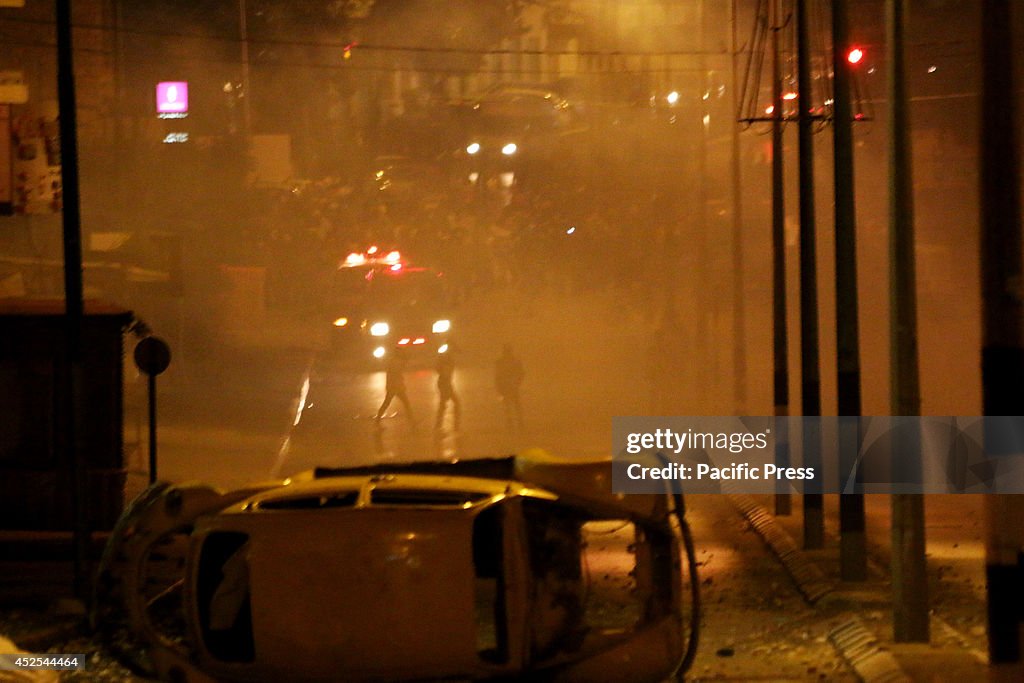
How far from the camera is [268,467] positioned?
19656mm

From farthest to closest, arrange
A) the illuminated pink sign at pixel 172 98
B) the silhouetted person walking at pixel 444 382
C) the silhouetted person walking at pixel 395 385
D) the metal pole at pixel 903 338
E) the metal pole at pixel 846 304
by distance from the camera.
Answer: the illuminated pink sign at pixel 172 98
the silhouetted person walking at pixel 444 382
the silhouetted person walking at pixel 395 385
the metal pole at pixel 846 304
the metal pole at pixel 903 338

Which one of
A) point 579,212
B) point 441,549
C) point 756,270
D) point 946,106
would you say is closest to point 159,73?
point 579,212

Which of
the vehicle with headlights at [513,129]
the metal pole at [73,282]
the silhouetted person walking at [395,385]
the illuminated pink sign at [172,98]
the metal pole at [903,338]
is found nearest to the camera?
the metal pole at [903,338]

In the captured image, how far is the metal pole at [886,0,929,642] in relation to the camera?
8422mm

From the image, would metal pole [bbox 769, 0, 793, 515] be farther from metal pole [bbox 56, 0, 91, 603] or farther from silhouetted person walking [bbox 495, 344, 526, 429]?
silhouetted person walking [bbox 495, 344, 526, 429]

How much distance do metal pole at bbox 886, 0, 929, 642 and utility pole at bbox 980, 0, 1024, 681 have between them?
2499 millimetres

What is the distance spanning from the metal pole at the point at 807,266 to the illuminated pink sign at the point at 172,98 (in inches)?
1057

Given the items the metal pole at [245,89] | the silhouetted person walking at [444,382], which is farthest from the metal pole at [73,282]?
the metal pole at [245,89]

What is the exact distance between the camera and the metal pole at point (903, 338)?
27.6 feet

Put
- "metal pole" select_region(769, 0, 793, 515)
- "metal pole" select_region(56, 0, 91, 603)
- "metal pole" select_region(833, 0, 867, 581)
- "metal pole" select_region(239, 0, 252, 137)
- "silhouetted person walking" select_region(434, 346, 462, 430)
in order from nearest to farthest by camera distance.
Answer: "metal pole" select_region(56, 0, 91, 603)
"metal pole" select_region(833, 0, 867, 581)
"metal pole" select_region(769, 0, 793, 515)
"silhouetted person walking" select_region(434, 346, 462, 430)
"metal pole" select_region(239, 0, 252, 137)

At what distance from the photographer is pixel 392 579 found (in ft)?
19.0

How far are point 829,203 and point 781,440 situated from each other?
108 feet

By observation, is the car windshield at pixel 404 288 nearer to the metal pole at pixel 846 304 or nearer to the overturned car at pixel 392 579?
the metal pole at pixel 846 304

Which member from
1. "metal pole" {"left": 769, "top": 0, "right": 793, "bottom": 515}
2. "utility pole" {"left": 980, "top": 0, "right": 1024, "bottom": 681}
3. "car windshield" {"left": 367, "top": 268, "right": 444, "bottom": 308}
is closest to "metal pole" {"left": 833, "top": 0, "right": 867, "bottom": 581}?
"metal pole" {"left": 769, "top": 0, "right": 793, "bottom": 515}
